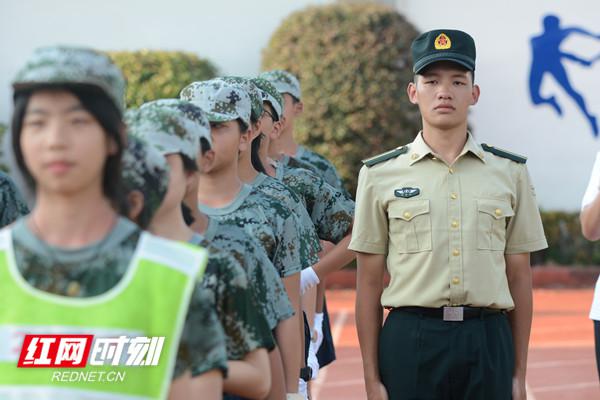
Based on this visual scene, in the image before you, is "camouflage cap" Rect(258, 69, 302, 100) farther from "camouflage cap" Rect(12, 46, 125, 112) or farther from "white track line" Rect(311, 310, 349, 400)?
"camouflage cap" Rect(12, 46, 125, 112)

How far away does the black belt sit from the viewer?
410cm

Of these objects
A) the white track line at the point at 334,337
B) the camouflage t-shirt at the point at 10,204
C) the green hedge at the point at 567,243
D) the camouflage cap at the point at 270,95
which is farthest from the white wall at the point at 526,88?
the camouflage t-shirt at the point at 10,204

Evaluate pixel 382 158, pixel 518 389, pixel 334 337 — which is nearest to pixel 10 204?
pixel 382 158

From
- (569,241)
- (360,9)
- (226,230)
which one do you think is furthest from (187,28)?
(226,230)

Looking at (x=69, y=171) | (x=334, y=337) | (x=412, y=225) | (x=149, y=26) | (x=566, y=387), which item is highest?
(x=149, y=26)

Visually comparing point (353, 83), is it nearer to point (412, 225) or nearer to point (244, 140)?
point (412, 225)

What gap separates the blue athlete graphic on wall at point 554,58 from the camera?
14.6 m

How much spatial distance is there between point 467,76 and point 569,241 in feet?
35.1

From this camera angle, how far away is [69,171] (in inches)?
81.9

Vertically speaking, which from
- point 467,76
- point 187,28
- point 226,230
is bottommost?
point 226,230

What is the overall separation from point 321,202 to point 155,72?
29.6 ft

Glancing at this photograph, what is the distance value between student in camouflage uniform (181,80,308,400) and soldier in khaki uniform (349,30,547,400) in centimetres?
29

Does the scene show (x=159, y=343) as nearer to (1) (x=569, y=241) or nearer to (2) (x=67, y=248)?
(2) (x=67, y=248)

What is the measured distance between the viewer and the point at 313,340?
19.5 ft
